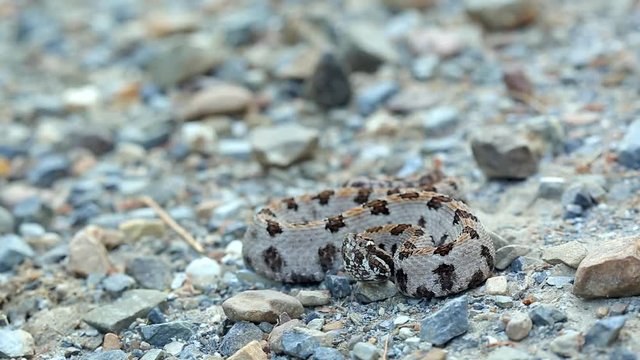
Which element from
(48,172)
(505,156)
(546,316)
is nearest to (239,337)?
(546,316)

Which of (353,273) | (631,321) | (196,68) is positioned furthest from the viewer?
(196,68)

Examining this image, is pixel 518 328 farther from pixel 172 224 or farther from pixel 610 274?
pixel 172 224

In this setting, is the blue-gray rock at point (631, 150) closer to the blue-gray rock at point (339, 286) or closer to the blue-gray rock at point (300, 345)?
the blue-gray rock at point (339, 286)

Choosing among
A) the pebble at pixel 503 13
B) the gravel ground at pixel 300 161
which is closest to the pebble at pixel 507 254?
the gravel ground at pixel 300 161

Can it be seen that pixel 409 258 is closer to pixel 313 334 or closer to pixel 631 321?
pixel 313 334

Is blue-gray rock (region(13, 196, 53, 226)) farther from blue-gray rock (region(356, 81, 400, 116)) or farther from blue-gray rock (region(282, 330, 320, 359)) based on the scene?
blue-gray rock (region(282, 330, 320, 359))

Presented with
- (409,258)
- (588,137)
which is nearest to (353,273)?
(409,258)
